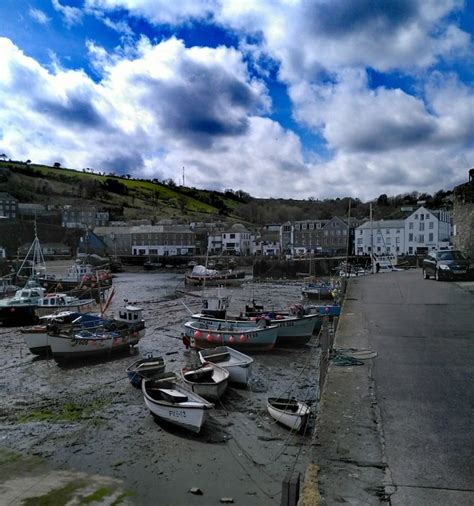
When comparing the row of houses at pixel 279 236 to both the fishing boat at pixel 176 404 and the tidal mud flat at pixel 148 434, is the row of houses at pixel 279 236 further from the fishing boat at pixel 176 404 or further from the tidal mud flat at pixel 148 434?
the fishing boat at pixel 176 404

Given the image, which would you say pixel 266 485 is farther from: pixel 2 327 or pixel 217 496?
pixel 2 327

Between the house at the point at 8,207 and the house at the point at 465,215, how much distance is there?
413 feet

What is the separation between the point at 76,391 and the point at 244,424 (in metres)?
7.45

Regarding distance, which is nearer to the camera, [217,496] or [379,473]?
[379,473]

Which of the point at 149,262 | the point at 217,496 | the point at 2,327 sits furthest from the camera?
the point at 149,262

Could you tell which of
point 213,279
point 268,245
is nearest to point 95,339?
point 213,279

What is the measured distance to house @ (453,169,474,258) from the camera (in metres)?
28.0

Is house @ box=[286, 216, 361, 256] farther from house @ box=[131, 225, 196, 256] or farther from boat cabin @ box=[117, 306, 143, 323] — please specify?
boat cabin @ box=[117, 306, 143, 323]

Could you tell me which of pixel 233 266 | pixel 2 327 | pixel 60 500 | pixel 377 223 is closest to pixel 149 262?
pixel 233 266

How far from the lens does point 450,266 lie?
2650 cm

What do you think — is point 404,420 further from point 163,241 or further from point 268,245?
point 163,241

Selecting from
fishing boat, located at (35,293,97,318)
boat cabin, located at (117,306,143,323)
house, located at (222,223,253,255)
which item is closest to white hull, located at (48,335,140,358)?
boat cabin, located at (117,306,143,323)

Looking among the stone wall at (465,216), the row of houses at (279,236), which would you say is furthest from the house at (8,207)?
the stone wall at (465,216)

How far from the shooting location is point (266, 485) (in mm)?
9203
